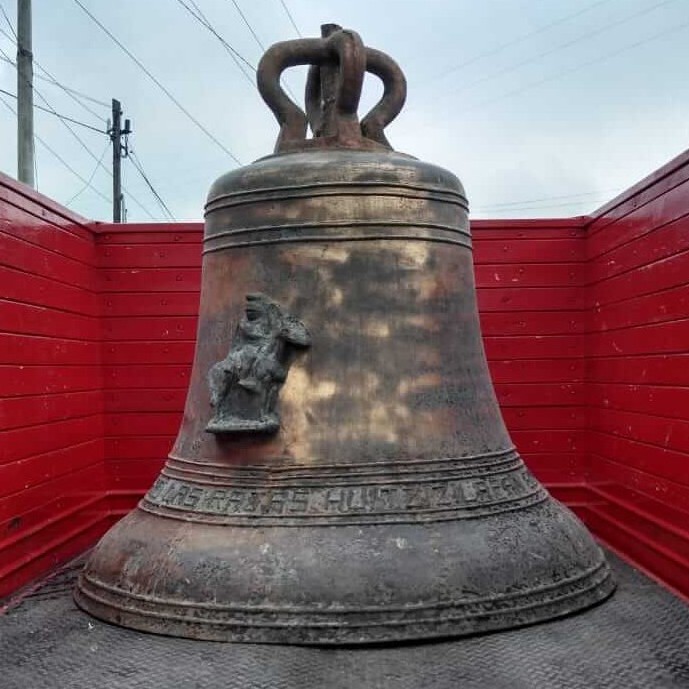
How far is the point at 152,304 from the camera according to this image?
487 cm

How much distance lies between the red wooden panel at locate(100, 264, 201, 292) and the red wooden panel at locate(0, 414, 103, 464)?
0.71m

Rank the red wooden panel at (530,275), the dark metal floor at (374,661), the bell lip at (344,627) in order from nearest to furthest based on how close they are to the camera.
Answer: the dark metal floor at (374,661) < the bell lip at (344,627) < the red wooden panel at (530,275)

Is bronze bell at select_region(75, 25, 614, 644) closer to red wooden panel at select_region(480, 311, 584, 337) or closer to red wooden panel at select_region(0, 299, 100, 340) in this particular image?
red wooden panel at select_region(0, 299, 100, 340)

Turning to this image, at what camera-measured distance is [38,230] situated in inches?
160

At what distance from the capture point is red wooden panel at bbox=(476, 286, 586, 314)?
4855 mm

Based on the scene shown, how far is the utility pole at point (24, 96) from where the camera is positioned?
27.8ft

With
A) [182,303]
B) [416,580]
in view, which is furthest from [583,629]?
[182,303]

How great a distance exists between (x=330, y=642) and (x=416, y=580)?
1.06 feet

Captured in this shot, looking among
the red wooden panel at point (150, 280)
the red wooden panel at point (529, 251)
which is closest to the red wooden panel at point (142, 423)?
the red wooden panel at point (150, 280)

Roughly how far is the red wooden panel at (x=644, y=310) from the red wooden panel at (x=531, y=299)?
0.61 feet

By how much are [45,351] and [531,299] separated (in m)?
2.52

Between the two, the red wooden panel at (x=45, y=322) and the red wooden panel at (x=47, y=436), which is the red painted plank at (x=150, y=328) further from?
the red wooden panel at (x=47, y=436)

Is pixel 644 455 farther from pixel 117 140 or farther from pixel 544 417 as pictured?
pixel 117 140

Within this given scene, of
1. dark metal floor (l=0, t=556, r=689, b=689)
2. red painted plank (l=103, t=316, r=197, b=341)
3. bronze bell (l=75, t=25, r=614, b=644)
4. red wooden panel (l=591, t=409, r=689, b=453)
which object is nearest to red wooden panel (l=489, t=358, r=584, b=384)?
red wooden panel (l=591, t=409, r=689, b=453)
